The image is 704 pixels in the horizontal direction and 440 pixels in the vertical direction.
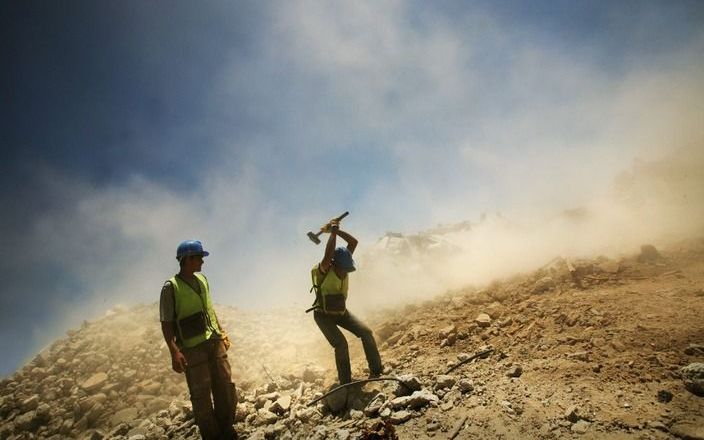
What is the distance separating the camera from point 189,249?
407 centimetres

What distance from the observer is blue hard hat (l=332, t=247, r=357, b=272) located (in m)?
4.83

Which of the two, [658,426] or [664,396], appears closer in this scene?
[658,426]

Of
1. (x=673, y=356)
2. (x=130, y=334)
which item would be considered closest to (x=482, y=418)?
(x=673, y=356)

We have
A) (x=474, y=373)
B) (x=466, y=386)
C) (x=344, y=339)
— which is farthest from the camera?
(x=344, y=339)

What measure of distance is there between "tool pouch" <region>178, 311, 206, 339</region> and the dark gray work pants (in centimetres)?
150

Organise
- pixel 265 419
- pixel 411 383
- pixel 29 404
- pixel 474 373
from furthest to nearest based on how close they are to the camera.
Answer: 1. pixel 29 404
2. pixel 265 419
3. pixel 474 373
4. pixel 411 383

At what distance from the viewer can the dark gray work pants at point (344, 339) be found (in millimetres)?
4602

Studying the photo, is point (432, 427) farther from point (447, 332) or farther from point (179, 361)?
point (179, 361)

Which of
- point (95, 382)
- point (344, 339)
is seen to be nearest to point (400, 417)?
point (344, 339)

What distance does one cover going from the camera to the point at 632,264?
22.8 ft

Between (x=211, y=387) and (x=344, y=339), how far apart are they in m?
1.80

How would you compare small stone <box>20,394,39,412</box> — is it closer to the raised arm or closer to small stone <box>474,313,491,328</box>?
the raised arm

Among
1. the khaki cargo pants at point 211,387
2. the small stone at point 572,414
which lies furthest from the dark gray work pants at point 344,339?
the small stone at point 572,414

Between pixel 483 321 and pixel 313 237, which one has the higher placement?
pixel 313 237
